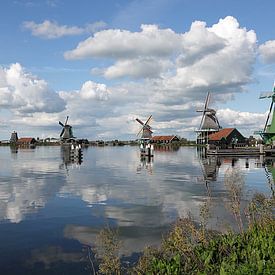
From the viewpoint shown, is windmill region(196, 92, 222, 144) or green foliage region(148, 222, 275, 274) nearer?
green foliage region(148, 222, 275, 274)

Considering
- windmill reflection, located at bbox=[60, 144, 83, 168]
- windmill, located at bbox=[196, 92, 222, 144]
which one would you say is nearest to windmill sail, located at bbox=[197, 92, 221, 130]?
windmill, located at bbox=[196, 92, 222, 144]

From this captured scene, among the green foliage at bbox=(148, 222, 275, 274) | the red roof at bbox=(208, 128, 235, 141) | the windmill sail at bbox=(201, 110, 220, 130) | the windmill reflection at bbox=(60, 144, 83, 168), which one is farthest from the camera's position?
the windmill sail at bbox=(201, 110, 220, 130)

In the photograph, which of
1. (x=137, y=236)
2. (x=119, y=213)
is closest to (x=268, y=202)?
(x=137, y=236)

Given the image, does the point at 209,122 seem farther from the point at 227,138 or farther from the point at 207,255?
the point at 207,255

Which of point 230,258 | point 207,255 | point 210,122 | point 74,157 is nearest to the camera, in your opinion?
point 230,258

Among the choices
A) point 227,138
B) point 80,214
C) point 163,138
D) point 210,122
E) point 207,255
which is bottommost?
point 80,214

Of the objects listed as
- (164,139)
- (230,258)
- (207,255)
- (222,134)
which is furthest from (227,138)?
(230,258)

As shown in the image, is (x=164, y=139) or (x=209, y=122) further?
(x=164, y=139)

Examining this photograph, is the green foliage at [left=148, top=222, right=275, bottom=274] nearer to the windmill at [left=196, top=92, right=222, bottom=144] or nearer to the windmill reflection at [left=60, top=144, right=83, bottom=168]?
the windmill reflection at [left=60, top=144, right=83, bottom=168]

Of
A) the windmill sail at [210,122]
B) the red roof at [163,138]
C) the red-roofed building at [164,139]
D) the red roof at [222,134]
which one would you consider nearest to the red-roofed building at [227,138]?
the red roof at [222,134]

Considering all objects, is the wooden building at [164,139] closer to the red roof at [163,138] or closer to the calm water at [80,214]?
the red roof at [163,138]

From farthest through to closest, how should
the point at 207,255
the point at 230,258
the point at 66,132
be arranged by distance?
the point at 66,132
the point at 207,255
the point at 230,258

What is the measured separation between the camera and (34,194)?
25.8 metres

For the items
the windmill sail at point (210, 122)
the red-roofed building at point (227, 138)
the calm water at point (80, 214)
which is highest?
the windmill sail at point (210, 122)
